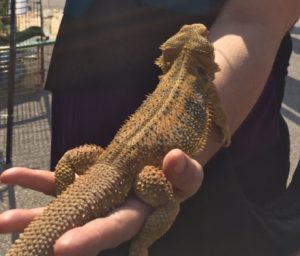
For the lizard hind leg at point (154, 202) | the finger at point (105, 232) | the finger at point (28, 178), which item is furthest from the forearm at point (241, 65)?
the finger at point (28, 178)

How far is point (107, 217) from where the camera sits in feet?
4.02

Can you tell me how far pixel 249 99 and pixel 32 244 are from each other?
2.42 feet

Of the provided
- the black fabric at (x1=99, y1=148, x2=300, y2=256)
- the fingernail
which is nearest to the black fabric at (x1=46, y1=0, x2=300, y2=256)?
the black fabric at (x1=99, y1=148, x2=300, y2=256)

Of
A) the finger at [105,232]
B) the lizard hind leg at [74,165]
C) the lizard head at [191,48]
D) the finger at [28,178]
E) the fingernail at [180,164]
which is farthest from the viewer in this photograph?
the lizard head at [191,48]

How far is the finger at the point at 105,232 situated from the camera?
1.07m

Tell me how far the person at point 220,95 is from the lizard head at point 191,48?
53 mm

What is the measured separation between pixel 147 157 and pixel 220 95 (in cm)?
33

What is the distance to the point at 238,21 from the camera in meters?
1.63

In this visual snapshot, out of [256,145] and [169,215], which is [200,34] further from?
[169,215]

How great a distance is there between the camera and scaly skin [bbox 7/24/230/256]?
126cm

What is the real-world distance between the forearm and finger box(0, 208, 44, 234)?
1.64 ft

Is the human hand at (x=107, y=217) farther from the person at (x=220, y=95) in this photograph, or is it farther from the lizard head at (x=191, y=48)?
the lizard head at (x=191, y=48)

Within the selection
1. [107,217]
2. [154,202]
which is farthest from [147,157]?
[107,217]

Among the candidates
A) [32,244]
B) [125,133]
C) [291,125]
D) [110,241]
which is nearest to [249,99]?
[125,133]
